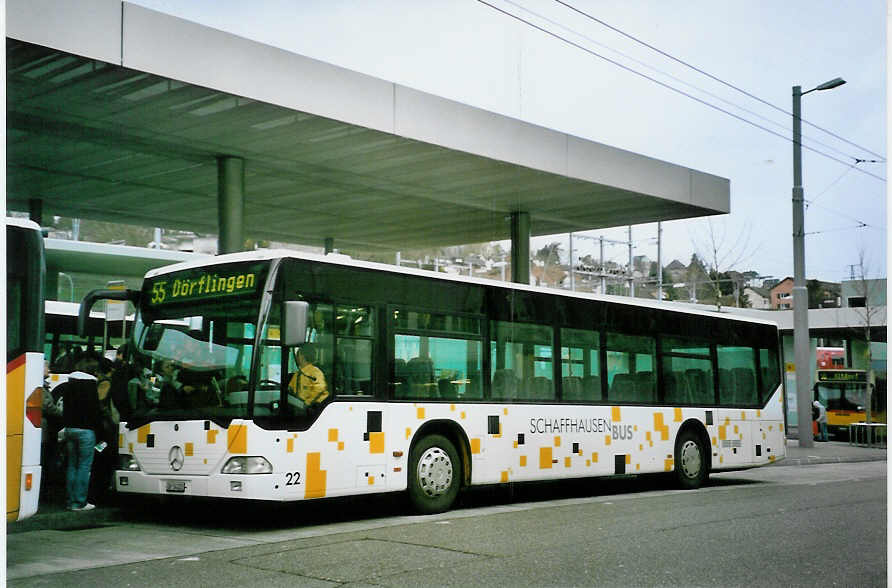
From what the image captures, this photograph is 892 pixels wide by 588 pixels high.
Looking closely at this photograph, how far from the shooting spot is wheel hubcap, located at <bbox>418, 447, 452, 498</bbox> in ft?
36.4

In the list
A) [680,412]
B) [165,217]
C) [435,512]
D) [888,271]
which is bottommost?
[435,512]

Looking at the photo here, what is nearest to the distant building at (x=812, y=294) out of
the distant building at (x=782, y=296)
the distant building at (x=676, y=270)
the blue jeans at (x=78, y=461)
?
the distant building at (x=782, y=296)

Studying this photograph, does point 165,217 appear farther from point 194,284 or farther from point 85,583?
point 85,583

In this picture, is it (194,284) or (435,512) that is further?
(435,512)

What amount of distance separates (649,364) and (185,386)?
700 cm

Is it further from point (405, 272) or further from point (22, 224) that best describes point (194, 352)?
point (405, 272)

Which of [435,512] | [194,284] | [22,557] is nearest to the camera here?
[22,557]

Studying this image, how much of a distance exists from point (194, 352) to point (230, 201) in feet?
20.7

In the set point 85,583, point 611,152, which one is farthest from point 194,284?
point 611,152

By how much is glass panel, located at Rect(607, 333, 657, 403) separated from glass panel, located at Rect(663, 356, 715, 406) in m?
0.34

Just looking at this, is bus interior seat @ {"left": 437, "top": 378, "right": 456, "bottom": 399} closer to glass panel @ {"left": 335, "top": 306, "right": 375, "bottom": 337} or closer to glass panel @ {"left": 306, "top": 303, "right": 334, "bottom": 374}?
glass panel @ {"left": 335, "top": 306, "right": 375, "bottom": 337}

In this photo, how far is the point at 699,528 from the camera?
940cm

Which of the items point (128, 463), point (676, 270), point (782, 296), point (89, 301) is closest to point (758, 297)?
point (782, 296)

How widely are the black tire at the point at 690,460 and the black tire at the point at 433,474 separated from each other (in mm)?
4628
